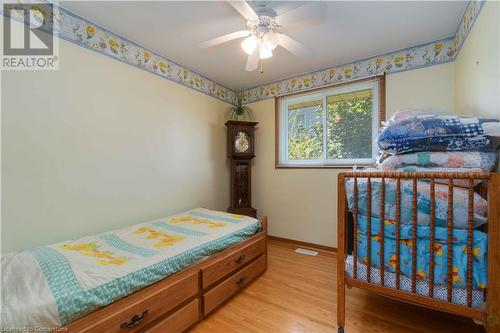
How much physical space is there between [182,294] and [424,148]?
170cm

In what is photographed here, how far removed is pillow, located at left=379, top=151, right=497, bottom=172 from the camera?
3.72 feet

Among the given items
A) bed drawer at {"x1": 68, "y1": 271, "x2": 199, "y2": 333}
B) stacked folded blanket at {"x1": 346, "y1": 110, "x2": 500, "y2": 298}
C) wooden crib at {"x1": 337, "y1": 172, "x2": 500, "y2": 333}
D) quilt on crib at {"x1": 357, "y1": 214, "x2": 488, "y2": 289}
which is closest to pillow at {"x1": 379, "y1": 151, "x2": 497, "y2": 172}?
stacked folded blanket at {"x1": 346, "y1": 110, "x2": 500, "y2": 298}

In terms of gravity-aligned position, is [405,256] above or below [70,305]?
above

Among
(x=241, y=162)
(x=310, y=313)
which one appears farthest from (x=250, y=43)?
(x=310, y=313)

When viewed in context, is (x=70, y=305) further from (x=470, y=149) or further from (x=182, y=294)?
(x=470, y=149)

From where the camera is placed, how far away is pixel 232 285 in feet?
5.78

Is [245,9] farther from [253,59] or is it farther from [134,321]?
[134,321]

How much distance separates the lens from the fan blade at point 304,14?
1.31 meters

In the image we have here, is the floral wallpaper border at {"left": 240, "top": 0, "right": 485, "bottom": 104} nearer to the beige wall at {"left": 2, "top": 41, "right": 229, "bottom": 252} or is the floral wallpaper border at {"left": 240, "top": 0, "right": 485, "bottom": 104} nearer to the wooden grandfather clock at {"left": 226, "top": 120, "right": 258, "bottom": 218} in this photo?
the wooden grandfather clock at {"left": 226, "top": 120, "right": 258, "bottom": 218}

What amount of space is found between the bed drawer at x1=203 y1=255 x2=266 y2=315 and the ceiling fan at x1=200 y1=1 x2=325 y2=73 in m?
1.83

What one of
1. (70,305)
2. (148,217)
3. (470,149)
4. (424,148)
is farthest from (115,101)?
(470,149)

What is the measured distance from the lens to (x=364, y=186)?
4.03 feet

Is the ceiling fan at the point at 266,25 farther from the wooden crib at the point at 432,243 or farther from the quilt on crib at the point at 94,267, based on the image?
the quilt on crib at the point at 94,267

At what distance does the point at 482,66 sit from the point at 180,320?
2531 millimetres
